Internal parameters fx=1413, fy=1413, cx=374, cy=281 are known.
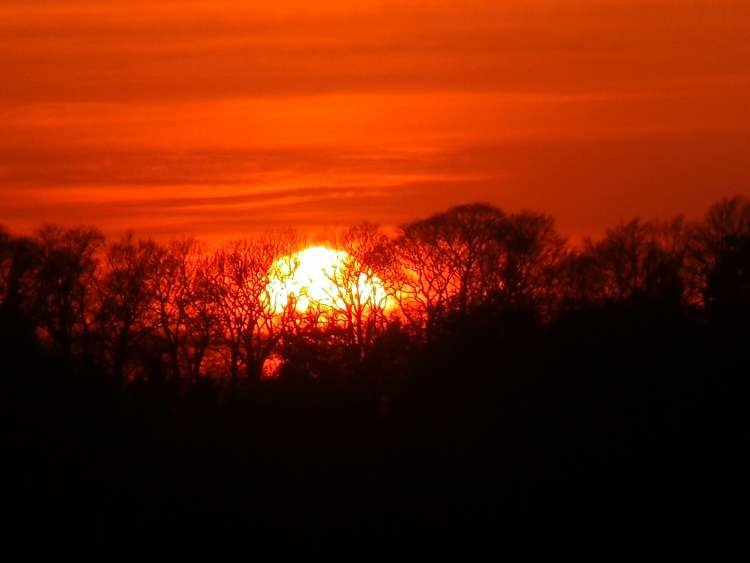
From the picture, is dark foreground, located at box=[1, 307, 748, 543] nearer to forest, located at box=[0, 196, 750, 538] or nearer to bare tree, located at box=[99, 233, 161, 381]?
forest, located at box=[0, 196, 750, 538]

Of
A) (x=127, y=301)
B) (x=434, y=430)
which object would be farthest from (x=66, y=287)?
(x=434, y=430)

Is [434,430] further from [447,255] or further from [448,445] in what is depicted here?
[447,255]

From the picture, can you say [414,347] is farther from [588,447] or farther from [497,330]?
[588,447]

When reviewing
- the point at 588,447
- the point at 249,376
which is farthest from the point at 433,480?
the point at 249,376

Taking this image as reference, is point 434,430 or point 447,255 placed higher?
point 447,255

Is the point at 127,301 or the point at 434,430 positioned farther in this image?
the point at 127,301

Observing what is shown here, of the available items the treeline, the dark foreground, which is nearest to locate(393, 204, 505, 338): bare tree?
the treeline

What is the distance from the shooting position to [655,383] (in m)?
37.2

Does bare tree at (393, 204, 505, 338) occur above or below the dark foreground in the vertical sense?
above

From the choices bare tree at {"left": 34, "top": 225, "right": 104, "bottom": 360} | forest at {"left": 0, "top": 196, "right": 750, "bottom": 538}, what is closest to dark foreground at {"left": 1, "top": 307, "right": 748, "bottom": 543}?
forest at {"left": 0, "top": 196, "right": 750, "bottom": 538}

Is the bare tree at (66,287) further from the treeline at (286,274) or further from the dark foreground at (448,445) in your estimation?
the dark foreground at (448,445)

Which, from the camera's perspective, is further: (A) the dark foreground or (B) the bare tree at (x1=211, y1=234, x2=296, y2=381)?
(B) the bare tree at (x1=211, y1=234, x2=296, y2=381)

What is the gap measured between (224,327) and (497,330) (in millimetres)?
35317

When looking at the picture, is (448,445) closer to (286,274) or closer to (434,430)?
(434,430)
